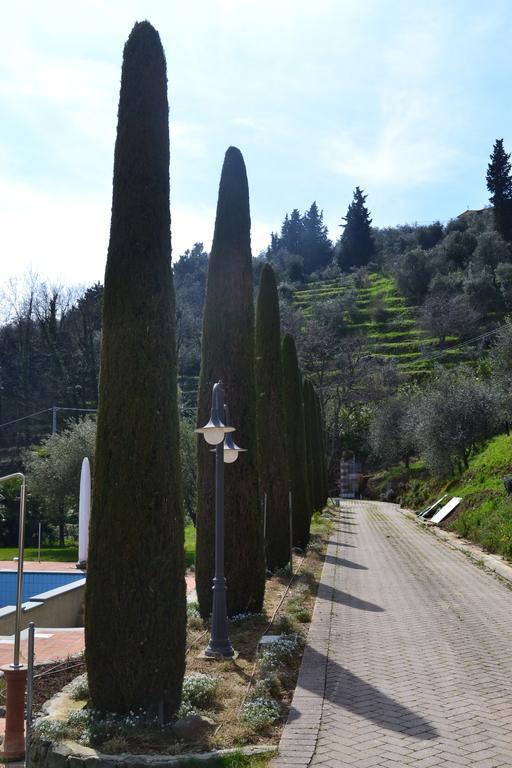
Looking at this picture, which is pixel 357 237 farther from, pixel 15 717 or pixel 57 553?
pixel 15 717

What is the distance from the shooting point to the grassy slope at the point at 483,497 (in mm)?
17531

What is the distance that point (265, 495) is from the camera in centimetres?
1402

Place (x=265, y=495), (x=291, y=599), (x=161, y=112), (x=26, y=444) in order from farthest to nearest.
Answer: (x=26, y=444) → (x=265, y=495) → (x=291, y=599) → (x=161, y=112)

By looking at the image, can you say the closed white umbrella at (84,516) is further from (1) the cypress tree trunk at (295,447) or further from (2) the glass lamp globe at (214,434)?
(1) the cypress tree trunk at (295,447)

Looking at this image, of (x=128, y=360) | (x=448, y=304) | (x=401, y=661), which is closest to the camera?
(x=128, y=360)

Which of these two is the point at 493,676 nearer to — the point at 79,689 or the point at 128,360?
the point at 79,689

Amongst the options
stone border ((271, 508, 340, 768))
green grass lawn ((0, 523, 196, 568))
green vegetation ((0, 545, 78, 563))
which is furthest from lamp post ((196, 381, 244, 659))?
green vegetation ((0, 545, 78, 563))

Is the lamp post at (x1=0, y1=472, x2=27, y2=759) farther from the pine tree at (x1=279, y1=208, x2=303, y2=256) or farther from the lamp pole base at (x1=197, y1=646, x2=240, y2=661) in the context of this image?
the pine tree at (x1=279, y1=208, x2=303, y2=256)

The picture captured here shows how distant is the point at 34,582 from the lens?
1614 cm

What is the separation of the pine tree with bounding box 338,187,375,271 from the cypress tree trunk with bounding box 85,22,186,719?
92179mm

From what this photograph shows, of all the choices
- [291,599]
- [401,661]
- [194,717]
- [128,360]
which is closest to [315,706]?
[194,717]

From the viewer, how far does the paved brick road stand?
4.88m

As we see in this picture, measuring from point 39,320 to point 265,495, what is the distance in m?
32.3

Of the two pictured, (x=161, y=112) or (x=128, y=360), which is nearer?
(x=128, y=360)
